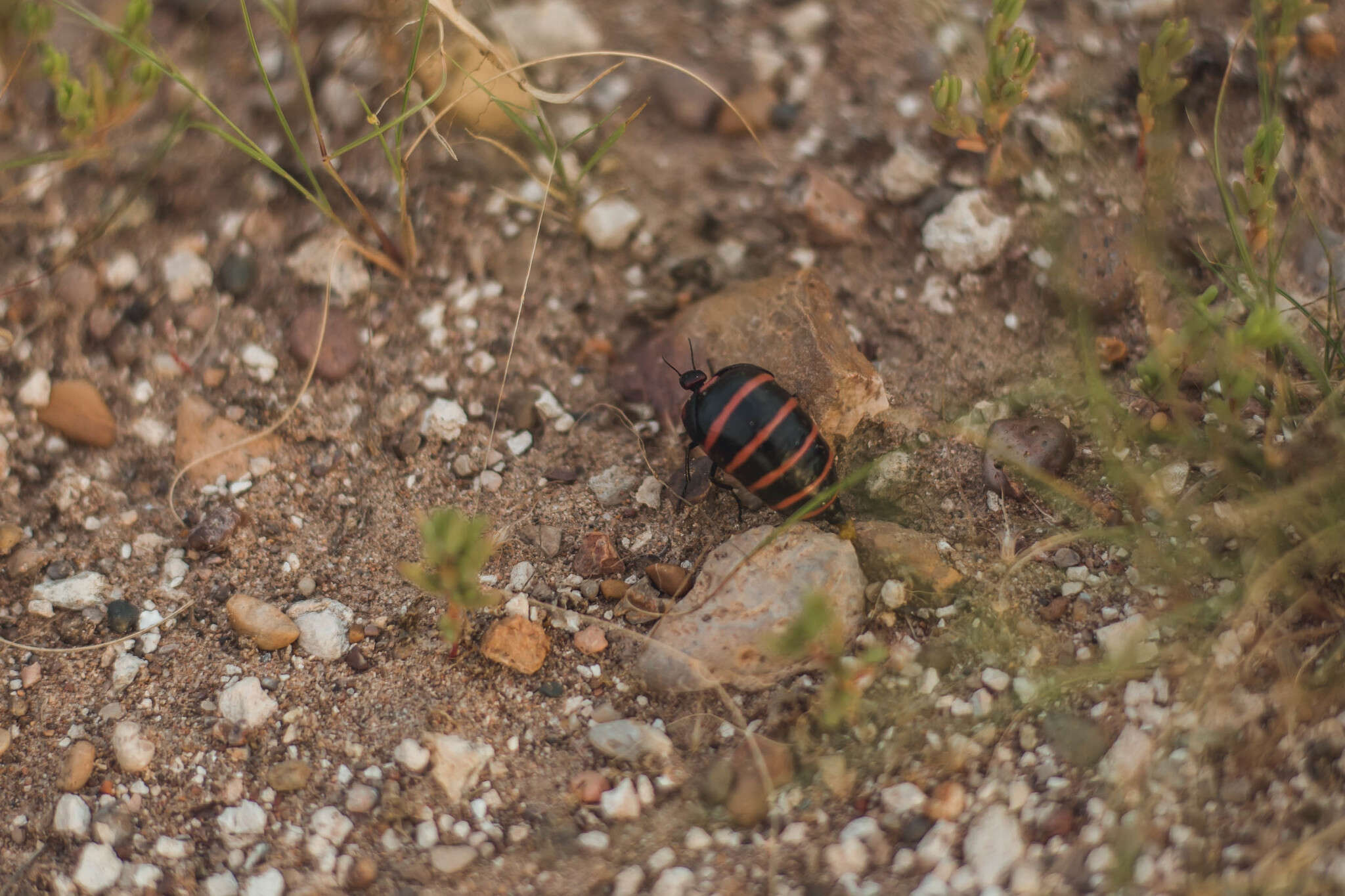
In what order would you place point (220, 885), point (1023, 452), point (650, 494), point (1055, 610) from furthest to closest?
1. point (650, 494)
2. point (1023, 452)
3. point (1055, 610)
4. point (220, 885)

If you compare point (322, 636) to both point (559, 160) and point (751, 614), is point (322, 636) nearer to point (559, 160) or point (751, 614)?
point (751, 614)

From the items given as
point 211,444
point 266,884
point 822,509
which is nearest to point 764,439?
point 822,509

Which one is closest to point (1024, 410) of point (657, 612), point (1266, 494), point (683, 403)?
point (1266, 494)

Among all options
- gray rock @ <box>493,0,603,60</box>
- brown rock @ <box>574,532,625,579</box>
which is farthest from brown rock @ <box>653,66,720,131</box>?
brown rock @ <box>574,532,625,579</box>

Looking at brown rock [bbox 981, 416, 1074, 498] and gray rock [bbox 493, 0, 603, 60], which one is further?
gray rock [bbox 493, 0, 603, 60]

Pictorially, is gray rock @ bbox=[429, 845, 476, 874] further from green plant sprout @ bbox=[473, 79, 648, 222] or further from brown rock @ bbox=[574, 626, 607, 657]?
green plant sprout @ bbox=[473, 79, 648, 222]

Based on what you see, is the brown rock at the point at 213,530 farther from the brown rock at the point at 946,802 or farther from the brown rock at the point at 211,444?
the brown rock at the point at 946,802
